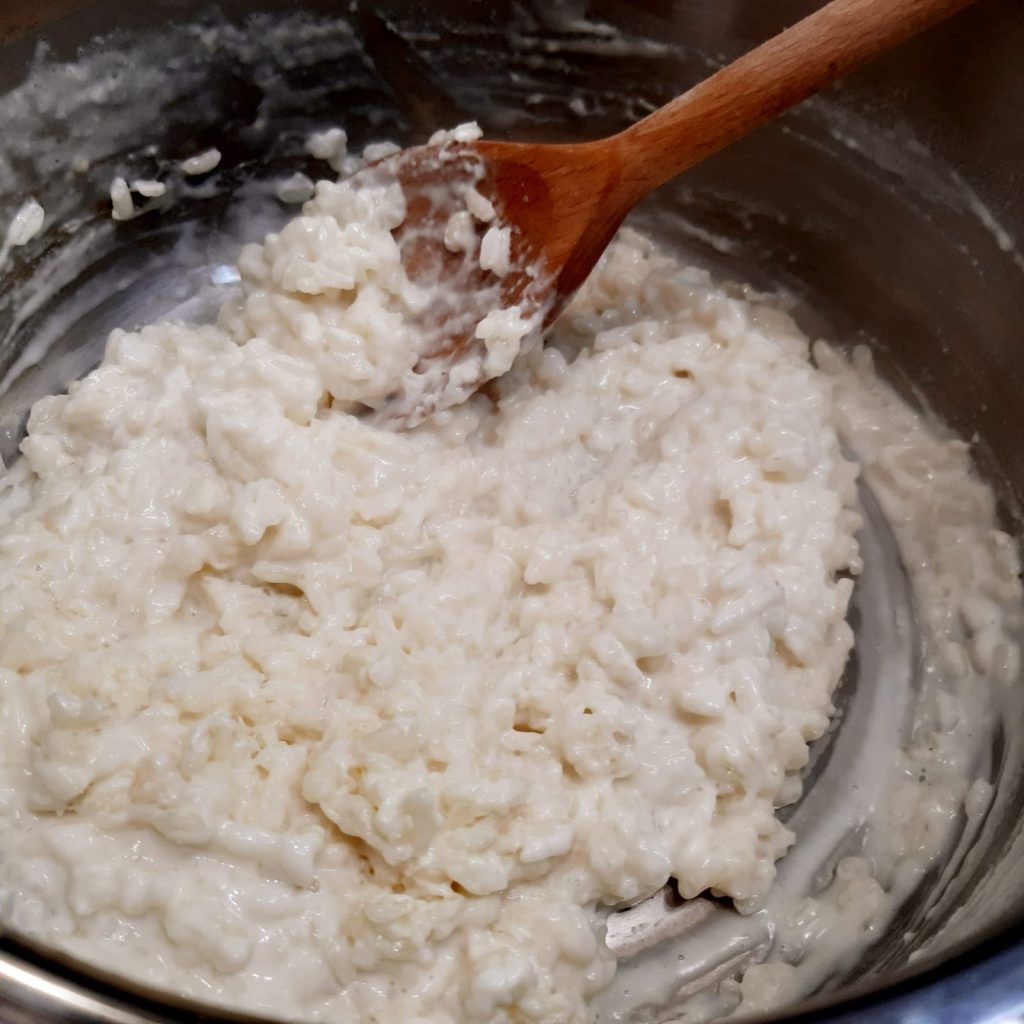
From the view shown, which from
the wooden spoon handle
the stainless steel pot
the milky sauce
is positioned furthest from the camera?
the stainless steel pot

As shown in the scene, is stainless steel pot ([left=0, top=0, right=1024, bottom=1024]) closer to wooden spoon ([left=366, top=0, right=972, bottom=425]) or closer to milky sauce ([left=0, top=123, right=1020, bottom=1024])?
milky sauce ([left=0, top=123, right=1020, bottom=1024])

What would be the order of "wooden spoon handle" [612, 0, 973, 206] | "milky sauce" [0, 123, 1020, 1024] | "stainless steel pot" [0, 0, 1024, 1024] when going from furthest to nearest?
"stainless steel pot" [0, 0, 1024, 1024]
"wooden spoon handle" [612, 0, 973, 206]
"milky sauce" [0, 123, 1020, 1024]

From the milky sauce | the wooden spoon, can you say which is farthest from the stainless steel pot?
the wooden spoon

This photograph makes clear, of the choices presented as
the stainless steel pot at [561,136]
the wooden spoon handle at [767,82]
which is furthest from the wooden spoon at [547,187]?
the stainless steel pot at [561,136]

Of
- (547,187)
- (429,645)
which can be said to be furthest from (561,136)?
(429,645)

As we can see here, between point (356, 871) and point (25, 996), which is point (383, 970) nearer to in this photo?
point (356, 871)

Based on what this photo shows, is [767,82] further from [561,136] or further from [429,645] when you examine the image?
[429,645]
